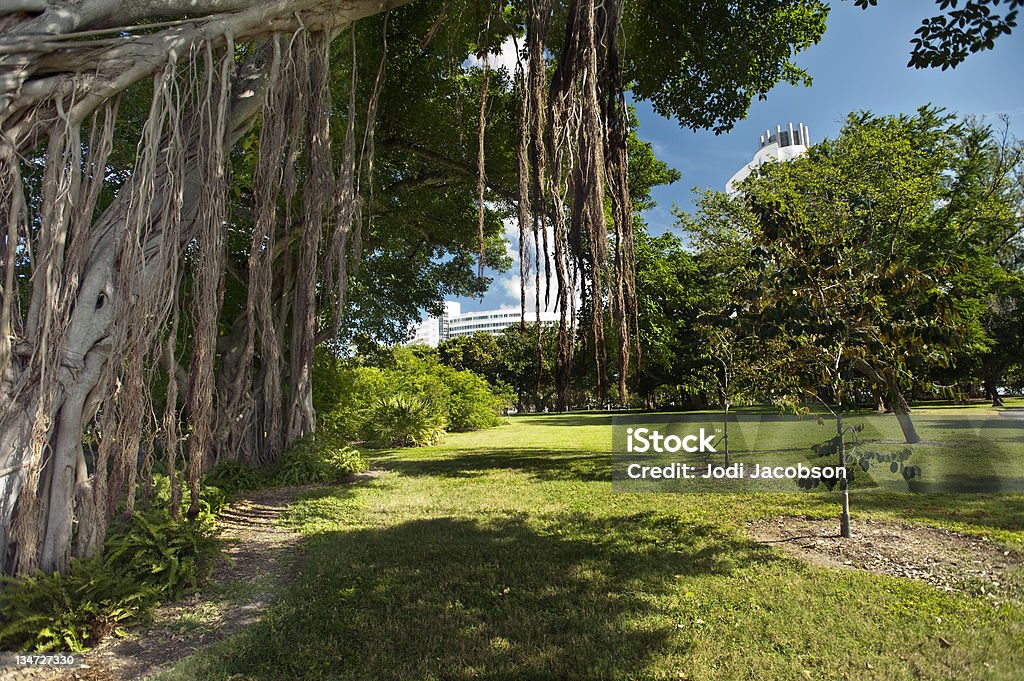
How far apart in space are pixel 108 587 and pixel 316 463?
6083mm

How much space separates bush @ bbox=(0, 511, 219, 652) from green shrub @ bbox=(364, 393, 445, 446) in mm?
11835

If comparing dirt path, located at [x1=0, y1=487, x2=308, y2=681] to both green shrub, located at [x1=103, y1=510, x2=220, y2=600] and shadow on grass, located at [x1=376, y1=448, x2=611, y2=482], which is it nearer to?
green shrub, located at [x1=103, y1=510, x2=220, y2=600]

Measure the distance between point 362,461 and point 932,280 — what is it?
934 centimetres

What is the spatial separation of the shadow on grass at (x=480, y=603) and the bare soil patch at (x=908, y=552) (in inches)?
20.8

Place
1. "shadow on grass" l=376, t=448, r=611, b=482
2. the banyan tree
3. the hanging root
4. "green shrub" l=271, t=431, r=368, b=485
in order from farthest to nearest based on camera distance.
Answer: "shadow on grass" l=376, t=448, r=611, b=482 → "green shrub" l=271, t=431, r=368, b=485 → the banyan tree → the hanging root

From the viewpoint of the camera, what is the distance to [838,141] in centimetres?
1445

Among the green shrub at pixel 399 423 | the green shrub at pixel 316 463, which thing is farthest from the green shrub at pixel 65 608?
the green shrub at pixel 399 423

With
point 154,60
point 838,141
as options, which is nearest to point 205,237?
point 154,60

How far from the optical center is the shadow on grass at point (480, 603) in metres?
2.78

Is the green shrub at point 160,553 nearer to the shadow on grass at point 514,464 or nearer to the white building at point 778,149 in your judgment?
the shadow on grass at point 514,464

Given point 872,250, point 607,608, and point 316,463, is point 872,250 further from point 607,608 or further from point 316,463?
point 316,463

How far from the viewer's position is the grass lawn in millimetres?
2738

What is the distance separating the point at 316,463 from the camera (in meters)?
9.14

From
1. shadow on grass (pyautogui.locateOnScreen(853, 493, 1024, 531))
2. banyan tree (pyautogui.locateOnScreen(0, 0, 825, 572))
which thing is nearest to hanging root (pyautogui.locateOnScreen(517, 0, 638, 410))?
banyan tree (pyautogui.locateOnScreen(0, 0, 825, 572))
